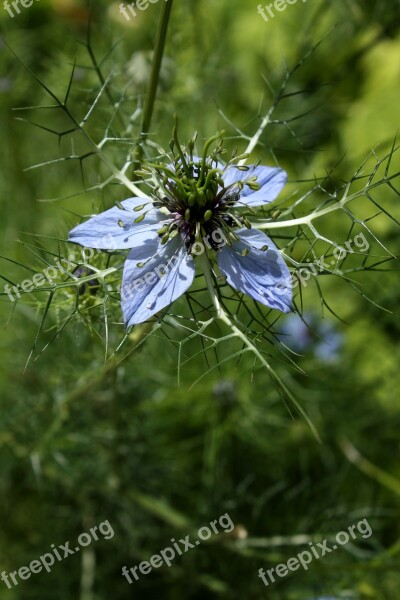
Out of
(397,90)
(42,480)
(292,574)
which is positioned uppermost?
(397,90)

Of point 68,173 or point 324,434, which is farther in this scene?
point 68,173

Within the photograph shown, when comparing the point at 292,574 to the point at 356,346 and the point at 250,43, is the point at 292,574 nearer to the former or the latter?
the point at 356,346

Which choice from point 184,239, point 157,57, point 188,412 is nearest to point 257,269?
point 184,239

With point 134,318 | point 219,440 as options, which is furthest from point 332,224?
point 134,318

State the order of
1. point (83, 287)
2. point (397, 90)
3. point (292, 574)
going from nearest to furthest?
point (83, 287) < point (292, 574) < point (397, 90)

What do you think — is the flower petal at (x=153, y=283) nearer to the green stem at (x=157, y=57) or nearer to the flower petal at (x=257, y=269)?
the flower petal at (x=257, y=269)

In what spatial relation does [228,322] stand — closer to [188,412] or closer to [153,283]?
[153,283]
